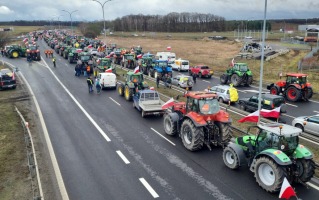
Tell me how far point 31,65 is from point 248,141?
39.9 meters

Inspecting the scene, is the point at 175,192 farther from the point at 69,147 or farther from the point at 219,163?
the point at 69,147

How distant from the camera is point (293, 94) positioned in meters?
26.1

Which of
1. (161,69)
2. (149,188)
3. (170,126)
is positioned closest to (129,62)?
(161,69)

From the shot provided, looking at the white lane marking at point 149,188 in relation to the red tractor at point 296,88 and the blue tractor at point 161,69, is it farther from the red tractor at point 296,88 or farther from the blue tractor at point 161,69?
the blue tractor at point 161,69

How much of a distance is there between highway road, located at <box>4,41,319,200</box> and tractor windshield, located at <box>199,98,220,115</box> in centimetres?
201

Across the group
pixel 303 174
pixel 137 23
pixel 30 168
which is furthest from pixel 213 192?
pixel 137 23

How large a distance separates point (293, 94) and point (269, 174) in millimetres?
17173

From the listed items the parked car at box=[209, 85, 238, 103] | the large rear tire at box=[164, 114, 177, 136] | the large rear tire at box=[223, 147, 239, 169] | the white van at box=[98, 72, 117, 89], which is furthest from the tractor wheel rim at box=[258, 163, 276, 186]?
the white van at box=[98, 72, 117, 89]

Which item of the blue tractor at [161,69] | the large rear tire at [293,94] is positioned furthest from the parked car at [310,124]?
the blue tractor at [161,69]

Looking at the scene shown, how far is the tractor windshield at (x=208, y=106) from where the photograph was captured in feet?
47.2

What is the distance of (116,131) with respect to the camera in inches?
706

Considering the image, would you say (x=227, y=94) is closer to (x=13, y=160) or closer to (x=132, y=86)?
(x=132, y=86)

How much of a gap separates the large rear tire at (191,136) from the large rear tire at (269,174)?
3480 mm

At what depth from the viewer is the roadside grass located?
36.9 ft
